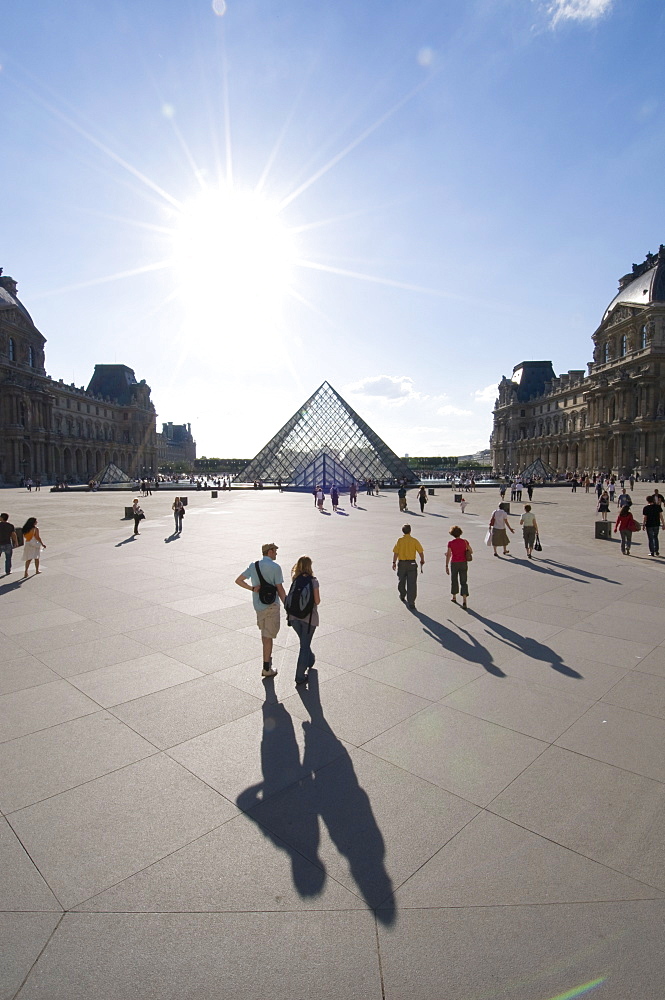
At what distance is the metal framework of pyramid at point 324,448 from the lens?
45.1 metres

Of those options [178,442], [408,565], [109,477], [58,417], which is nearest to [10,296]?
[58,417]

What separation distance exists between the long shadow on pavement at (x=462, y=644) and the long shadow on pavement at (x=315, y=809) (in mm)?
1838

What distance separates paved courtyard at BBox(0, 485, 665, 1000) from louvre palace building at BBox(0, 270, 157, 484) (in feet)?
172

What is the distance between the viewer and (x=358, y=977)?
184 centimetres

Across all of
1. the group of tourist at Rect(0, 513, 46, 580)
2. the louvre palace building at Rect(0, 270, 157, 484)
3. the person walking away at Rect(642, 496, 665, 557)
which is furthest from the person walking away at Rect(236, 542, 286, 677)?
the louvre palace building at Rect(0, 270, 157, 484)

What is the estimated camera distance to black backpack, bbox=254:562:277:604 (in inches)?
180

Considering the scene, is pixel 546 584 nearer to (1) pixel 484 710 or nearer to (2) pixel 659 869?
(1) pixel 484 710

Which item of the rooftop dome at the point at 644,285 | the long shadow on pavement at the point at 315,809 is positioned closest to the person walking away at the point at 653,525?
the long shadow on pavement at the point at 315,809

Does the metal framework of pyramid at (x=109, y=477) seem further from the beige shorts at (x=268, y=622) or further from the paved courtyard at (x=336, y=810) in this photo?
the beige shorts at (x=268, y=622)

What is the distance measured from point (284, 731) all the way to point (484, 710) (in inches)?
60.1

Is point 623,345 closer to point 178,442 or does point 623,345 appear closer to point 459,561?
point 459,561

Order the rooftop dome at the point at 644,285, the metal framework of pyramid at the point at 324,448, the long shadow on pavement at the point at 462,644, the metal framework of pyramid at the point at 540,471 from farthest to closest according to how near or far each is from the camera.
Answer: the metal framework of pyramid at the point at 540,471 → the rooftop dome at the point at 644,285 → the metal framework of pyramid at the point at 324,448 → the long shadow on pavement at the point at 462,644

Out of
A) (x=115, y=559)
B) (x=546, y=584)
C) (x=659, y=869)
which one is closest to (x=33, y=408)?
(x=115, y=559)

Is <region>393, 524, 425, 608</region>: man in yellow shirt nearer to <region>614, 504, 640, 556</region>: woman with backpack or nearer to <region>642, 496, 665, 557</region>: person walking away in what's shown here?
<region>614, 504, 640, 556</region>: woman with backpack
